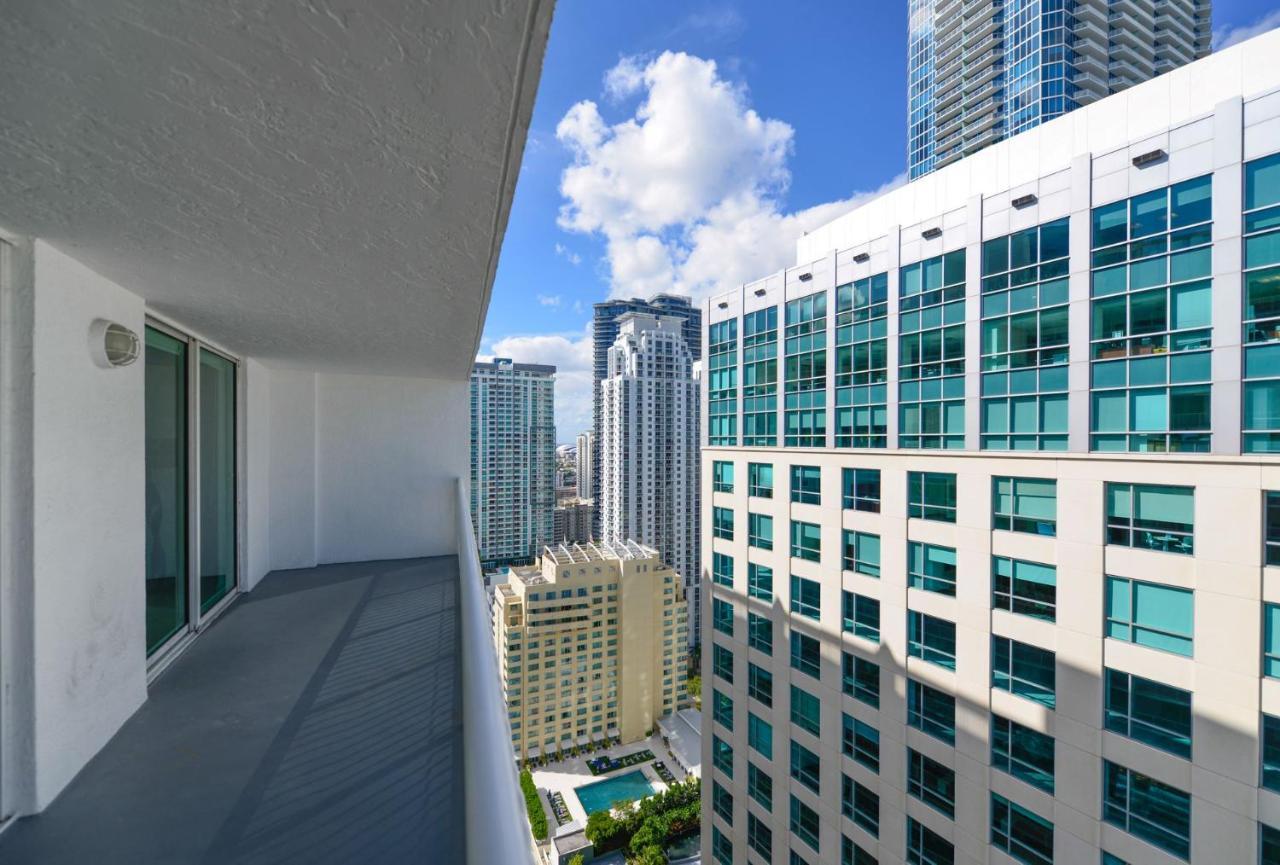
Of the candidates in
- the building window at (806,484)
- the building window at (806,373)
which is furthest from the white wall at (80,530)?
the building window at (806,373)

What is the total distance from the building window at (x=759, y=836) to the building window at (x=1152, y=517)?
10.1 meters

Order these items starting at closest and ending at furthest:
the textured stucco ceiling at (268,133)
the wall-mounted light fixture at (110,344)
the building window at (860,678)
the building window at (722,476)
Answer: the textured stucco ceiling at (268,133) → the wall-mounted light fixture at (110,344) → the building window at (860,678) → the building window at (722,476)

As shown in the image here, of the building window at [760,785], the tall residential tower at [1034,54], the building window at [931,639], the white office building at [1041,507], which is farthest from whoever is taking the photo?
the tall residential tower at [1034,54]

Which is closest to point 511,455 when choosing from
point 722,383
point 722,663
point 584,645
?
point 584,645

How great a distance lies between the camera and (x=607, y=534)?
45719 mm

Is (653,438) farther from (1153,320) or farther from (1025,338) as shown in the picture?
(1153,320)

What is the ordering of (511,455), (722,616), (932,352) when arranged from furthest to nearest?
(511,455) → (722,616) → (932,352)

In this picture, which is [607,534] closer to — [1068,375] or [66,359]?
[1068,375]

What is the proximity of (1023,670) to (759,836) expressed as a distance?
26.9ft

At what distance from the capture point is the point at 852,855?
32.0 feet

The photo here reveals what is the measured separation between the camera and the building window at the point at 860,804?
9445 millimetres

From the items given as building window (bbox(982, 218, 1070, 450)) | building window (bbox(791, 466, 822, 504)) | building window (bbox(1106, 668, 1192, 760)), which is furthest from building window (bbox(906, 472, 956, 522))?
building window (bbox(1106, 668, 1192, 760))

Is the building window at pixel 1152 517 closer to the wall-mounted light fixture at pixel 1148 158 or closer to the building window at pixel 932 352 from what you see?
the building window at pixel 932 352

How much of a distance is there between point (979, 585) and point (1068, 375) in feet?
11.9
